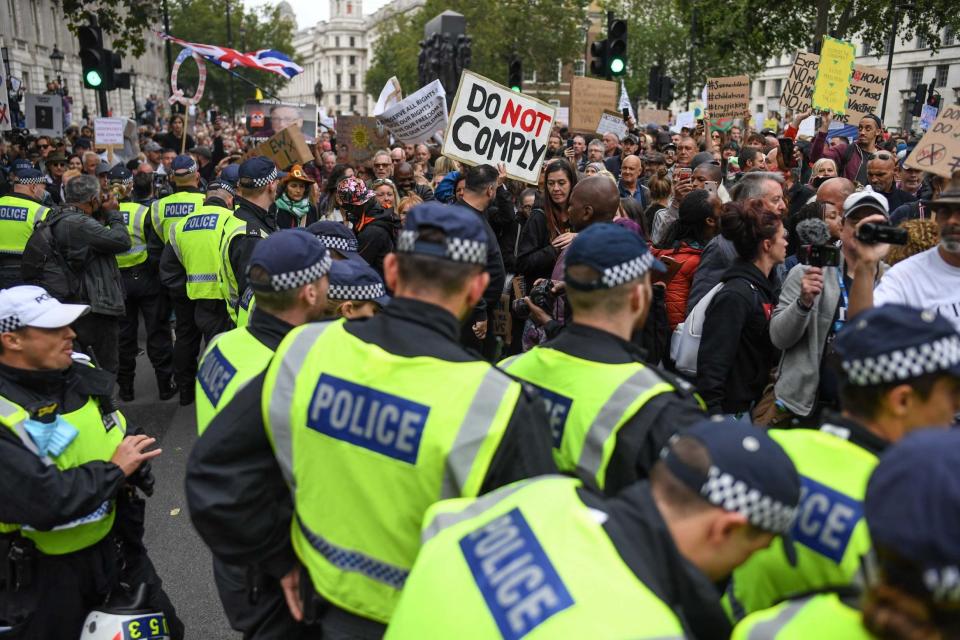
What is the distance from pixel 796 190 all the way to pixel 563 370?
19.5ft

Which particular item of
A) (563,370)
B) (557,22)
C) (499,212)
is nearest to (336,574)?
(563,370)

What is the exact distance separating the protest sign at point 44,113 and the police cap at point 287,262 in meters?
12.9

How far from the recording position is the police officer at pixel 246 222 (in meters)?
6.07

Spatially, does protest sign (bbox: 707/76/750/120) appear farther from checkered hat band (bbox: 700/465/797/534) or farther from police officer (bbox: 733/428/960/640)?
police officer (bbox: 733/428/960/640)

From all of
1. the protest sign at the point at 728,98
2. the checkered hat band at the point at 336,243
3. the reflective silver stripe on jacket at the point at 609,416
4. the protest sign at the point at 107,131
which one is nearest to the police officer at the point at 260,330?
the reflective silver stripe on jacket at the point at 609,416

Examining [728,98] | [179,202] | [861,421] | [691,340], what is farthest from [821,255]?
[728,98]

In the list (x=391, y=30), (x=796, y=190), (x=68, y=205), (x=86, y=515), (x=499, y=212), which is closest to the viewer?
(x=86, y=515)

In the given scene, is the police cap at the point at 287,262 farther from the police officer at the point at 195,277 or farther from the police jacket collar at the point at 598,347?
the police officer at the point at 195,277

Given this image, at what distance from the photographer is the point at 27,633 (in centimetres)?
301

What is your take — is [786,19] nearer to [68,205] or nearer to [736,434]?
[68,205]

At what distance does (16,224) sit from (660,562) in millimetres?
7101

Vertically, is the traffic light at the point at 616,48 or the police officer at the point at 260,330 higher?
the traffic light at the point at 616,48

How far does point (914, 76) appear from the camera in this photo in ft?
175

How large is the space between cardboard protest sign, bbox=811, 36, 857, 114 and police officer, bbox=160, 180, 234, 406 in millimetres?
6797
